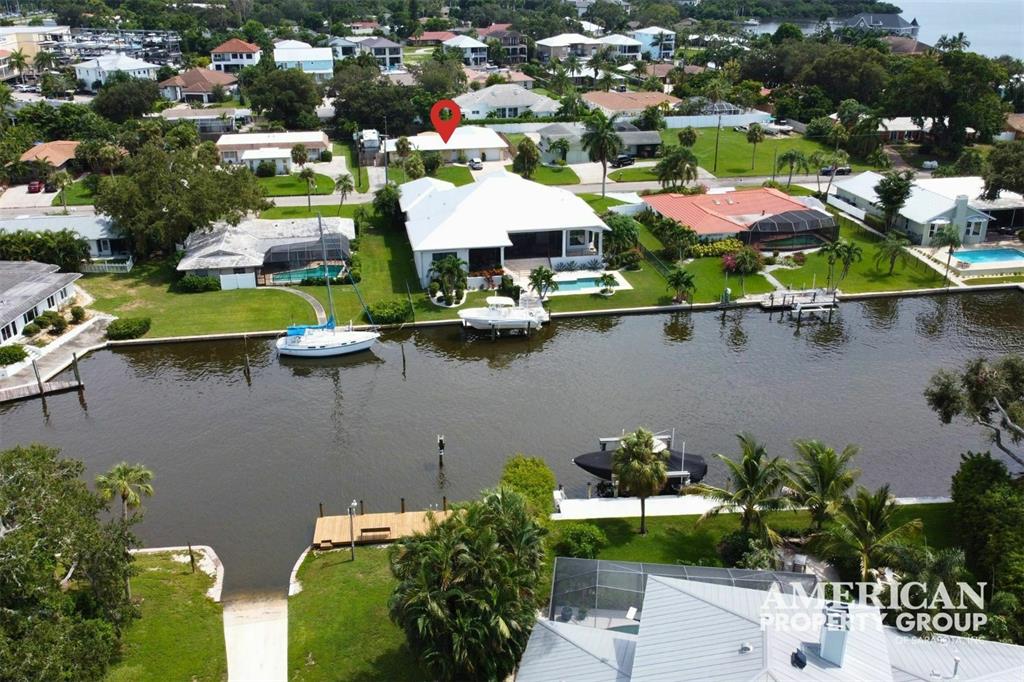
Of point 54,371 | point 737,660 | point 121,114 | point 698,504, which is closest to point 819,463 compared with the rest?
point 698,504

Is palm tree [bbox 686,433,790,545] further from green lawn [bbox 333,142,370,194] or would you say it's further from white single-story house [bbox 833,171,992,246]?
green lawn [bbox 333,142,370,194]

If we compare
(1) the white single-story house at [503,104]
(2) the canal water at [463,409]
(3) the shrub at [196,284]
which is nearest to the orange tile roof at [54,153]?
(3) the shrub at [196,284]

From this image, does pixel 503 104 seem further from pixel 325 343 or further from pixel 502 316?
pixel 325 343

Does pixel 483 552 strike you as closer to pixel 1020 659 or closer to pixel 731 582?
pixel 731 582

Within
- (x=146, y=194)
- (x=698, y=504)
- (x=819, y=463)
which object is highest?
(x=146, y=194)

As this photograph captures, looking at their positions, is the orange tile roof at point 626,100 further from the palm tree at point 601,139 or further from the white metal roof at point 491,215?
the white metal roof at point 491,215

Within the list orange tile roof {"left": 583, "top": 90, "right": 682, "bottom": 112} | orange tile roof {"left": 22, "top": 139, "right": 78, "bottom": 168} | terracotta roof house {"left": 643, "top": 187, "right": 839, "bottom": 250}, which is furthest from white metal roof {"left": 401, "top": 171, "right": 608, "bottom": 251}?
orange tile roof {"left": 583, "top": 90, "right": 682, "bottom": 112}

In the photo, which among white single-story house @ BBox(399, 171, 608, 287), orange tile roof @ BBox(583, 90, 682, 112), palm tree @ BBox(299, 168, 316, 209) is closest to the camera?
white single-story house @ BBox(399, 171, 608, 287)
